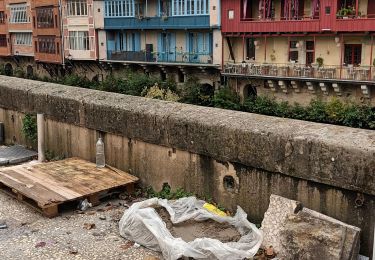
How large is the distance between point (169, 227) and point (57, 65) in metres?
47.5

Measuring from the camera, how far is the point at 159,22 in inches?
1581

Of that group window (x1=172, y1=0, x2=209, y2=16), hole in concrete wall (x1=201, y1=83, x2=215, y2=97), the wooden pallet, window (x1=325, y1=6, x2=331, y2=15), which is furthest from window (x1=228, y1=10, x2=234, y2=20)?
the wooden pallet

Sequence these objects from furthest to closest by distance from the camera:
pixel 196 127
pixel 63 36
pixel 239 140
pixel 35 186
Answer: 1. pixel 63 36
2. pixel 35 186
3. pixel 196 127
4. pixel 239 140

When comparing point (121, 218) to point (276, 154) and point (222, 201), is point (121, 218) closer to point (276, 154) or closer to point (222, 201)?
point (222, 201)

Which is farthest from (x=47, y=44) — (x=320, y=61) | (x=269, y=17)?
(x=320, y=61)

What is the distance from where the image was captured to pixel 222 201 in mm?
9180

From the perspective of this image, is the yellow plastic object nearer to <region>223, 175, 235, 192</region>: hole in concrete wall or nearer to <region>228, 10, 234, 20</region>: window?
<region>223, 175, 235, 192</region>: hole in concrete wall

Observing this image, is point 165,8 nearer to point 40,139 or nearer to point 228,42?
point 228,42

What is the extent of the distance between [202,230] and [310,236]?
1.96 metres

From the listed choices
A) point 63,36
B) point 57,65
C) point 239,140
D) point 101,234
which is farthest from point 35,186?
point 57,65

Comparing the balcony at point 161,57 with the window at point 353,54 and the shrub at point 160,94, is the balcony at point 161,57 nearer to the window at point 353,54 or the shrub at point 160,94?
the shrub at point 160,94

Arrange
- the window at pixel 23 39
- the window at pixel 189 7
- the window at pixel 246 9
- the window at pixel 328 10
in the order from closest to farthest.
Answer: the window at pixel 328 10
the window at pixel 246 9
the window at pixel 189 7
the window at pixel 23 39

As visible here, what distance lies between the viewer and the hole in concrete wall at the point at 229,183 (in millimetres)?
8960

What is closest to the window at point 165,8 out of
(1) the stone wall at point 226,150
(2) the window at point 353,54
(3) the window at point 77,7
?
(3) the window at point 77,7
